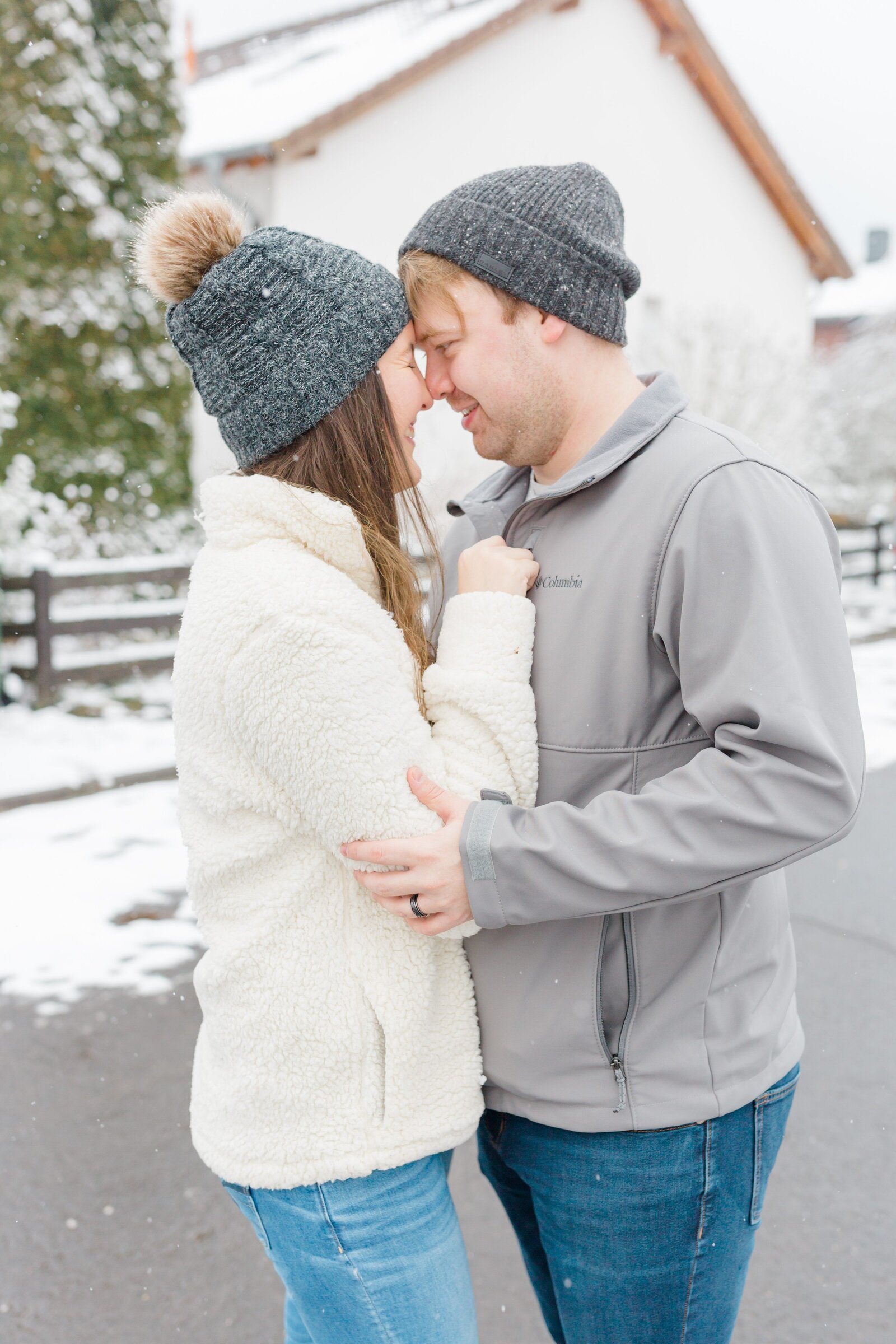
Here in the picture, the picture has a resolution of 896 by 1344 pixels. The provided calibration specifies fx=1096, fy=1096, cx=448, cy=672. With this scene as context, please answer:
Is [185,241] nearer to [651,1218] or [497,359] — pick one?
[497,359]

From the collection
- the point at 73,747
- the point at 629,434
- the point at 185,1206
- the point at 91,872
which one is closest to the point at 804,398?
the point at 73,747

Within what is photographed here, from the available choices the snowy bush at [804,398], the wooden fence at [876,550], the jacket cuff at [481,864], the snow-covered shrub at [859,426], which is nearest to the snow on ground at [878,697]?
the snowy bush at [804,398]

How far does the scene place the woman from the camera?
4.74 ft

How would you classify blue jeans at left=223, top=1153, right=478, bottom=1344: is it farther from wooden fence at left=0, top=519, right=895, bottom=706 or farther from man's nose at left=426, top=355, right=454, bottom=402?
wooden fence at left=0, top=519, right=895, bottom=706

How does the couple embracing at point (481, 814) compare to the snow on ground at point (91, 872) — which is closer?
the couple embracing at point (481, 814)

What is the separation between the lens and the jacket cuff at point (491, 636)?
1.60 meters

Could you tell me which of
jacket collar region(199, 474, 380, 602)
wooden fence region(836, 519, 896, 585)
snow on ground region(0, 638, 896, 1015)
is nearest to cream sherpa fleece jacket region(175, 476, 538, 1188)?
jacket collar region(199, 474, 380, 602)

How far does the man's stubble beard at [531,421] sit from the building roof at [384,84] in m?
10.2

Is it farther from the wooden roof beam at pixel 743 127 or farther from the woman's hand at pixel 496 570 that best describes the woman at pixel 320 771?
the wooden roof beam at pixel 743 127

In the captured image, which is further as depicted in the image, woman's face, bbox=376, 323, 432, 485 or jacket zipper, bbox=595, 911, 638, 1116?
woman's face, bbox=376, 323, 432, 485

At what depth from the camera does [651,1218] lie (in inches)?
62.8

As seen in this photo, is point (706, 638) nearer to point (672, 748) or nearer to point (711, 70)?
point (672, 748)

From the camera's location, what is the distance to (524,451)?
193 centimetres

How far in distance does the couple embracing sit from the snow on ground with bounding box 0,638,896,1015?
2890 millimetres
